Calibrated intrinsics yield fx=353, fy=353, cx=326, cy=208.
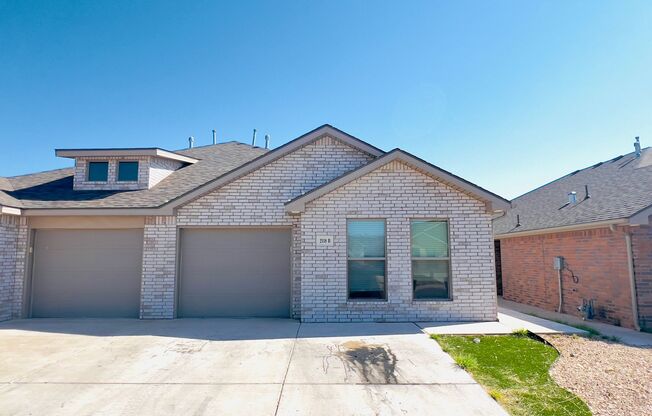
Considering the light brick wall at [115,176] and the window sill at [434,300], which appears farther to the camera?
the light brick wall at [115,176]

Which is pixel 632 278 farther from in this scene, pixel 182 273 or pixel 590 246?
pixel 182 273

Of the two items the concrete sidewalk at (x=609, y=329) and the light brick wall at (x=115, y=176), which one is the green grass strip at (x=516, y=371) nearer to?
the concrete sidewalk at (x=609, y=329)

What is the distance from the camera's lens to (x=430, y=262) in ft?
27.1

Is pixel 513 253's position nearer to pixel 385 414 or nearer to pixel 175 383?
pixel 385 414

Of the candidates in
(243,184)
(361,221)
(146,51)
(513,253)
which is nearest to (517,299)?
(513,253)

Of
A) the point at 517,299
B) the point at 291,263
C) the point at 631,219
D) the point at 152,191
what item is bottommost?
the point at 517,299

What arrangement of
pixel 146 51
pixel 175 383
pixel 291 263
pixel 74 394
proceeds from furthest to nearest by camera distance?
pixel 146 51 → pixel 291 263 → pixel 175 383 → pixel 74 394

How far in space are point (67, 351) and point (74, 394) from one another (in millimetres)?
2244

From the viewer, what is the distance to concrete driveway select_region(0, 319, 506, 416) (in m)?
3.97

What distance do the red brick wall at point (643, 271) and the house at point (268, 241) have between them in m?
3.12

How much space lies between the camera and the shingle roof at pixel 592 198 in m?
8.90

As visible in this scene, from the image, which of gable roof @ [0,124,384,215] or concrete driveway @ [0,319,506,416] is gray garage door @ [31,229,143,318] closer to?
gable roof @ [0,124,384,215]

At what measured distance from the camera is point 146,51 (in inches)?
421

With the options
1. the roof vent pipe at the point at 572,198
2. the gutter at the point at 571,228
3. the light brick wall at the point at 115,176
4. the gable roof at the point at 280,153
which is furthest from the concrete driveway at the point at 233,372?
the roof vent pipe at the point at 572,198
